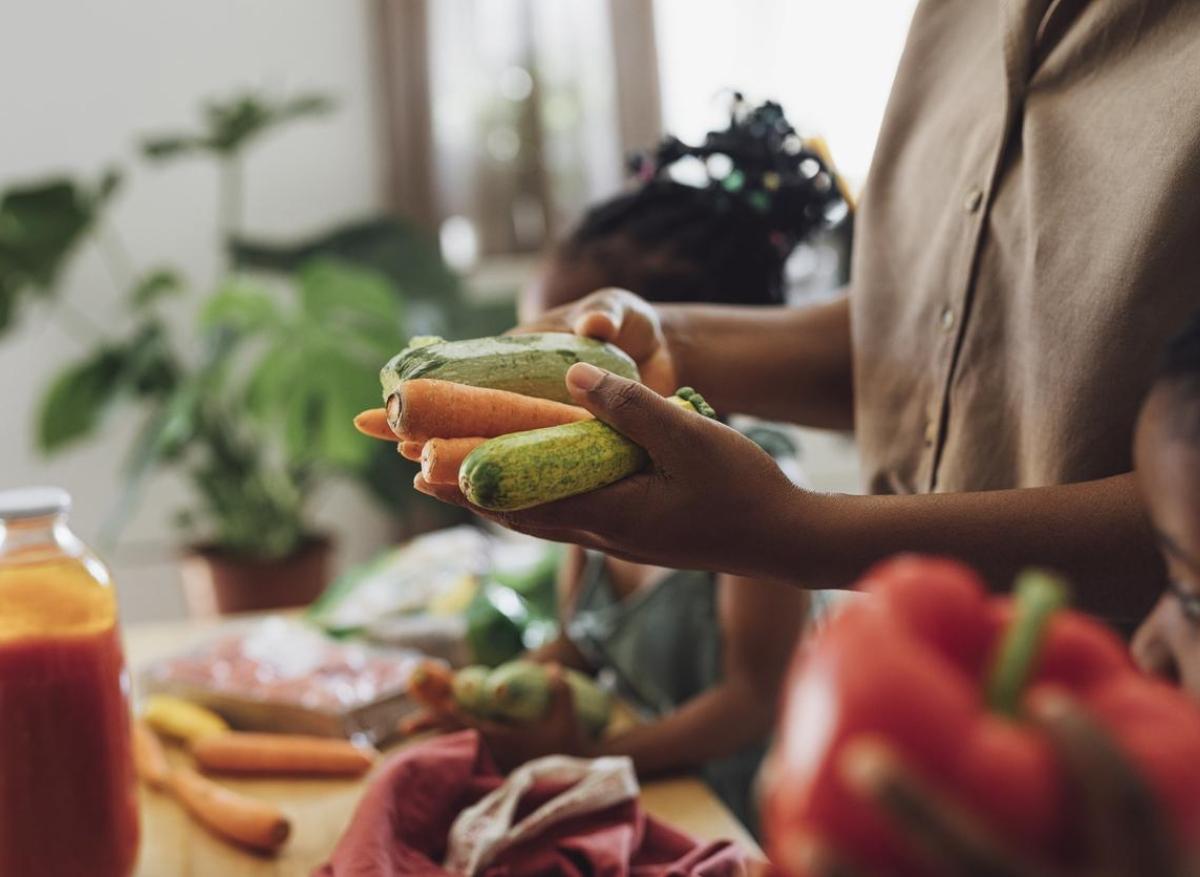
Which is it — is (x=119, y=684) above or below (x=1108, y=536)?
below

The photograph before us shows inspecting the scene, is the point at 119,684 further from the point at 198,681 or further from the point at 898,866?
the point at 898,866

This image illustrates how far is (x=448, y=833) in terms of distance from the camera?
1.13m

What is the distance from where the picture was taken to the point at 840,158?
392 cm

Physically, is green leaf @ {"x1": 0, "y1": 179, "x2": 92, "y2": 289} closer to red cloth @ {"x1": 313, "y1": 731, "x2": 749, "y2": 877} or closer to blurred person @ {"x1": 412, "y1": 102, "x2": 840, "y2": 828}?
blurred person @ {"x1": 412, "y1": 102, "x2": 840, "y2": 828}

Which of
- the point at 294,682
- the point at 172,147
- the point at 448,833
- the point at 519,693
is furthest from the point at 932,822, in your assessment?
the point at 172,147

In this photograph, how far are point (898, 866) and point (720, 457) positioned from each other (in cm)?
49

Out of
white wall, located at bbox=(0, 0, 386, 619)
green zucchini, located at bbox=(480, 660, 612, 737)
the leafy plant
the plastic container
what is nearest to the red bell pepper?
green zucchini, located at bbox=(480, 660, 612, 737)

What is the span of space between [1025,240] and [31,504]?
916 mm

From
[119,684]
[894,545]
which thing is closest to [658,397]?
[894,545]

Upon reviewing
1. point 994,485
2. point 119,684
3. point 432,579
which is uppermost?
point 994,485

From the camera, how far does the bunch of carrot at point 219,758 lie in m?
1.32

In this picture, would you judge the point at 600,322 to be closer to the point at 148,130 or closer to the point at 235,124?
the point at 235,124

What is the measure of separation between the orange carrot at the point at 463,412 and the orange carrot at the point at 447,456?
0.05ft

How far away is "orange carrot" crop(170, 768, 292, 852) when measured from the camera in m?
1.23
